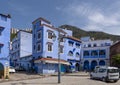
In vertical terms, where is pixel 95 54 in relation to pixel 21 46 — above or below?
below

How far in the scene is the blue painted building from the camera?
126ft

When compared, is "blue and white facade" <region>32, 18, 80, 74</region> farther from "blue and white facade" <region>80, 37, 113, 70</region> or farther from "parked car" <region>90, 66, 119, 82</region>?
"blue and white facade" <region>80, 37, 113, 70</region>

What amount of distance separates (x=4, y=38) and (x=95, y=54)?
3994 cm

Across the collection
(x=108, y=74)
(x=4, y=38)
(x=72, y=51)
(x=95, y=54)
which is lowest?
(x=108, y=74)

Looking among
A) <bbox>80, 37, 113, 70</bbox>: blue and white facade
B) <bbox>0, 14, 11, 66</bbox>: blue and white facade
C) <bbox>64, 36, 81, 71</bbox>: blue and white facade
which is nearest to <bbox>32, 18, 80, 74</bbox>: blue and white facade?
<bbox>64, 36, 81, 71</bbox>: blue and white facade

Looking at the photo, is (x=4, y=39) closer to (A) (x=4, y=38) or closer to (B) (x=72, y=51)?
(A) (x=4, y=38)

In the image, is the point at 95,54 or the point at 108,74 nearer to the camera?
the point at 108,74

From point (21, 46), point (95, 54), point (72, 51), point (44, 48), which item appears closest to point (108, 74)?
point (44, 48)

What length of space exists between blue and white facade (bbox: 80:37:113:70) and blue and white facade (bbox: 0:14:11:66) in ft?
126

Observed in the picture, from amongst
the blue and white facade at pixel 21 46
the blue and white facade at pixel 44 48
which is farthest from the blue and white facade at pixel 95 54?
the blue and white facade at pixel 21 46

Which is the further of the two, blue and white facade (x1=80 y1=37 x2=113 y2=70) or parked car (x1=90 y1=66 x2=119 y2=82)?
blue and white facade (x1=80 y1=37 x2=113 y2=70)

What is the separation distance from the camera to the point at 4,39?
128 feet

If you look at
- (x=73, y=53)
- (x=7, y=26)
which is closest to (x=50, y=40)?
(x=73, y=53)

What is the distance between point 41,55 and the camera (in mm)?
51906
